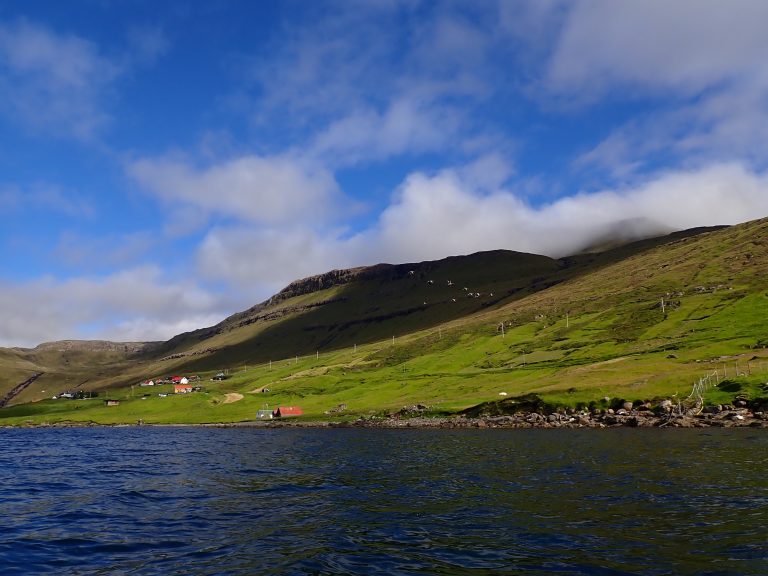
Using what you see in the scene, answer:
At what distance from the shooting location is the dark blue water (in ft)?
66.9

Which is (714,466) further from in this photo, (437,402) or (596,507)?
→ (437,402)

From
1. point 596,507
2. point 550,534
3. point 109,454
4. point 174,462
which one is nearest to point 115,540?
point 550,534

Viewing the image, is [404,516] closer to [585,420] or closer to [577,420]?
[585,420]

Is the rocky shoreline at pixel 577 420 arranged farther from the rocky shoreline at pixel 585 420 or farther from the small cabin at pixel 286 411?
the small cabin at pixel 286 411

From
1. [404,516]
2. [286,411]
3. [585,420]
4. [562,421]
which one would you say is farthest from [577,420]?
[286,411]

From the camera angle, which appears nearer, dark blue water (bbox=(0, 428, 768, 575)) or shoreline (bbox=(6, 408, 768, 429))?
dark blue water (bbox=(0, 428, 768, 575))

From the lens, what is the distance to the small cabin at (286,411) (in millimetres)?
166375

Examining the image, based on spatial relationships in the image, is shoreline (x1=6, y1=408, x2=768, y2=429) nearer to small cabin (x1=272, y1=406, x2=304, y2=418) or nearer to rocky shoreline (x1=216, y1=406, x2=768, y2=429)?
rocky shoreline (x1=216, y1=406, x2=768, y2=429)

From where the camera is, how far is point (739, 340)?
150875mm

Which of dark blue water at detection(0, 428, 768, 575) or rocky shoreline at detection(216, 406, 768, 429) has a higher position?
dark blue water at detection(0, 428, 768, 575)

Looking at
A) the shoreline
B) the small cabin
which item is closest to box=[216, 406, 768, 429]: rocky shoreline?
the shoreline

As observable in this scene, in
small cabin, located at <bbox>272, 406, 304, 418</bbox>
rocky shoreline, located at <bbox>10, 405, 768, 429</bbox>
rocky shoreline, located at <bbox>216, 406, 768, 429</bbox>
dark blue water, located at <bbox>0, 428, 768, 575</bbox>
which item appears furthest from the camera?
small cabin, located at <bbox>272, 406, 304, 418</bbox>

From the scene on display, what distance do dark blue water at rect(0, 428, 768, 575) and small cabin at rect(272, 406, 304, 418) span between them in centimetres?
11344

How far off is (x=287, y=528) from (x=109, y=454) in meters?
54.2
